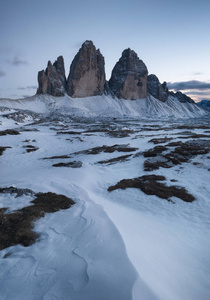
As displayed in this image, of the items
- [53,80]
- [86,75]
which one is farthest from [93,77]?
[53,80]

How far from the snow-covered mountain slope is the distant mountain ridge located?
625cm

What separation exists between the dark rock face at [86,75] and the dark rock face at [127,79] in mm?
14714

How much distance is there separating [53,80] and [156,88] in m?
100

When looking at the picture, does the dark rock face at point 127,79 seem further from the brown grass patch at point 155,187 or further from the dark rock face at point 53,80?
the brown grass patch at point 155,187

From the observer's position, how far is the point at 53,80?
346ft

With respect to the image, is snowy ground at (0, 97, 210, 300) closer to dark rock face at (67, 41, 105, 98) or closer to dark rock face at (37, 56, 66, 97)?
dark rock face at (37, 56, 66, 97)

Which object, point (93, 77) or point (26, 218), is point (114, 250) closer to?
point (26, 218)

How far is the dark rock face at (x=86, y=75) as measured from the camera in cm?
11238

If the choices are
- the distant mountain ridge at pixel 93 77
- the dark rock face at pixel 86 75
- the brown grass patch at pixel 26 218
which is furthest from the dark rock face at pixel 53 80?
the brown grass patch at pixel 26 218

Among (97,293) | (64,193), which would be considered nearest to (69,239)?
(97,293)

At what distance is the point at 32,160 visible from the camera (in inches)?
685

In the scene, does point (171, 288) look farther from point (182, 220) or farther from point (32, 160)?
point (32, 160)

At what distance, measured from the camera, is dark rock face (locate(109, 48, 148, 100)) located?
132 metres

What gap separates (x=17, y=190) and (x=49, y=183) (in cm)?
189
